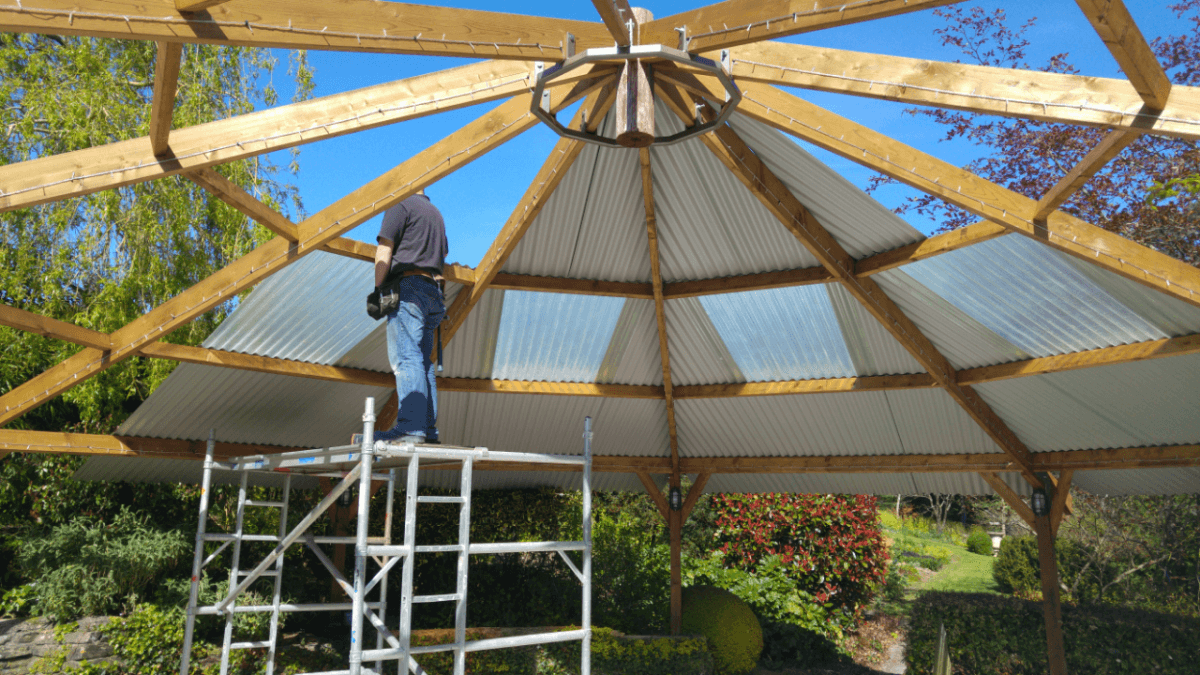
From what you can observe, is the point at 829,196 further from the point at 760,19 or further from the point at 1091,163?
the point at 760,19

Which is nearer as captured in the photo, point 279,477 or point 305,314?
point 305,314

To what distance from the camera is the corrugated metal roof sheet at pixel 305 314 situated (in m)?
6.92

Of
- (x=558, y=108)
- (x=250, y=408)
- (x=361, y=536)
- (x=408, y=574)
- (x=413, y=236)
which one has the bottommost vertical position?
(x=408, y=574)

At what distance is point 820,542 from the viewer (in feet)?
45.3

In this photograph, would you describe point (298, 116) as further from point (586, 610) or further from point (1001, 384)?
point (1001, 384)

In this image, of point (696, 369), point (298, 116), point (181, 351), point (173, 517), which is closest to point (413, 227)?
point (298, 116)

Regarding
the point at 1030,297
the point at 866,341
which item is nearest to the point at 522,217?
the point at 866,341

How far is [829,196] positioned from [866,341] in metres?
2.56

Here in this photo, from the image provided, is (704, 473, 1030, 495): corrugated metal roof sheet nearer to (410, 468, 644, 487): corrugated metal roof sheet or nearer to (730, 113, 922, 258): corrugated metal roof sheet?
(410, 468, 644, 487): corrugated metal roof sheet

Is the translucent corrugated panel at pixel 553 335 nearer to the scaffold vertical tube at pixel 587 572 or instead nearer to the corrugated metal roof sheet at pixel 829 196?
the scaffold vertical tube at pixel 587 572

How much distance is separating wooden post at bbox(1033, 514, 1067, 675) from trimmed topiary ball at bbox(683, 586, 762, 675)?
3976 mm

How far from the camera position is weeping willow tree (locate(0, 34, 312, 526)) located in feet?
29.6

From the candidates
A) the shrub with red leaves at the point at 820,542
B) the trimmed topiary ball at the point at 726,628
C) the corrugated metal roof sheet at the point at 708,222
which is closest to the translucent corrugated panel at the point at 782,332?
the corrugated metal roof sheet at the point at 708,222

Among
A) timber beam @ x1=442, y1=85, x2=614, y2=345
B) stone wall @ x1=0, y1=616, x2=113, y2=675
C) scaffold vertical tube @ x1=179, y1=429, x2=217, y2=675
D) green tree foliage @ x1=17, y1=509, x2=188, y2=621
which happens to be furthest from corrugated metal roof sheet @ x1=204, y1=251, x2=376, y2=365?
stone wall @ x1=0, y1=616, x2=113, y2=675
